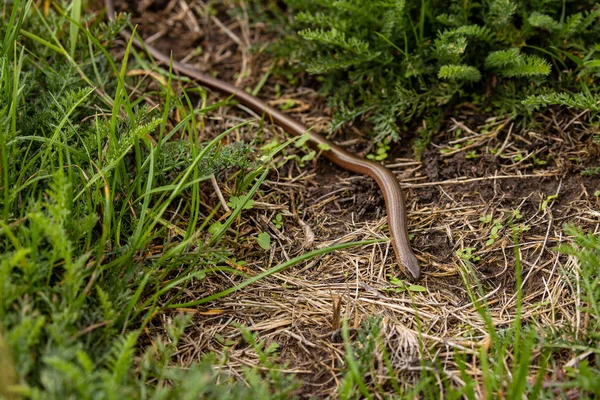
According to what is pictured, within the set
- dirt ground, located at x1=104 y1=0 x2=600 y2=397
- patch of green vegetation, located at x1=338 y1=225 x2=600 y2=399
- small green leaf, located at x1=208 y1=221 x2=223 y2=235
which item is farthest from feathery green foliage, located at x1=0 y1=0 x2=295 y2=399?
patch of green vegetation, located at x1=338 y1=225 x2=600 y2=399

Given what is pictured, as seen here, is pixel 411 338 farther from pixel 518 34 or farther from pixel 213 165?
pixel 518 34

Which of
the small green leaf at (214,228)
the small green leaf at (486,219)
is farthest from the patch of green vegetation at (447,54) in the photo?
the small green leaf at (214,228)

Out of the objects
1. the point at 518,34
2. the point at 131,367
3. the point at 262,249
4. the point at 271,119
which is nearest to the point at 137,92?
the point at 271,119

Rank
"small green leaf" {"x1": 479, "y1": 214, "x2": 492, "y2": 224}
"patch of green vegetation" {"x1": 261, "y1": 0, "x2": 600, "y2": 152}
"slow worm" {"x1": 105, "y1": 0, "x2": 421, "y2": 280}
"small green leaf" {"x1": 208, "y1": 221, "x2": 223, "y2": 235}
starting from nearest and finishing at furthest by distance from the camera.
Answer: "small green leaf" {"x1": 208, "y1": 221, "x2": 223, "y2": 235} < "slow worm" {"x1": 105, "y1": 0, "x2": 421, "y2": 280} < "small green leaf" {"x1": 479, "y1": 214, "x2": 492, "y2": 224} < "patch of green vegetation" {"x1": 261, "y1": 0, "x2": 600, "y2": 152}

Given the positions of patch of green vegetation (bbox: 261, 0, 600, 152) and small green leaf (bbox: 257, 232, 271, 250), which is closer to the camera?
small green leaf (bbox: 257, 232, 271, 250)

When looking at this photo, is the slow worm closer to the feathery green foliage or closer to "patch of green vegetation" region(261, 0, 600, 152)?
"patch of green vegetation" region(261, 0, 600, 152)

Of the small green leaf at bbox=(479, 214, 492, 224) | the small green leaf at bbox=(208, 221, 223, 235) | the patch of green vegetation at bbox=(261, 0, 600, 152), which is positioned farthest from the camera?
the patch of green vegetation at bbox=(261, 0, 600, 152)
